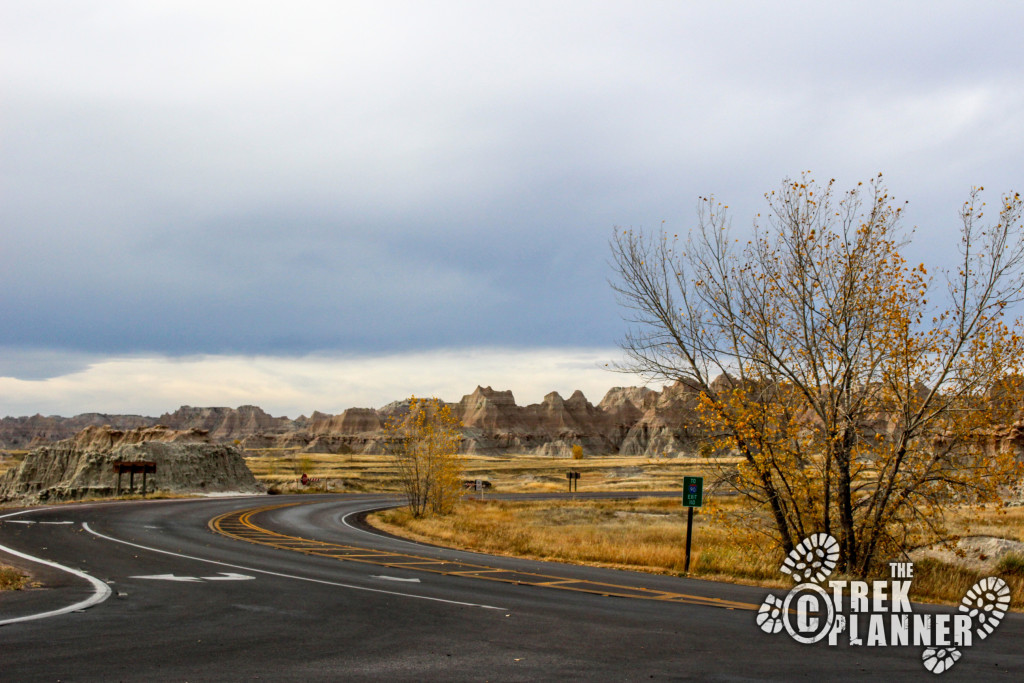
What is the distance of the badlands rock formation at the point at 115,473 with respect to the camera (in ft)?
173

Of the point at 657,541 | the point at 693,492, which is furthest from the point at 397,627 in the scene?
the point at 657,541

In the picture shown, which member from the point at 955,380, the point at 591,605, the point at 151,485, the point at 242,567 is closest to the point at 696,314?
the point at 955,380

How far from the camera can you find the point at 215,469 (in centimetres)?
5931

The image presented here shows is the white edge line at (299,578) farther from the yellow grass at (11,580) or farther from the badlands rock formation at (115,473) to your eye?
the badlands rock formation at (115,473)

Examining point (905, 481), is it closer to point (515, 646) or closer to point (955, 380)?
point (955, 380)

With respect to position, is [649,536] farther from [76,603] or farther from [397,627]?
[76,603]

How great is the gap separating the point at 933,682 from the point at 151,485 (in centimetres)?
5472

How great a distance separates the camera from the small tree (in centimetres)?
3859

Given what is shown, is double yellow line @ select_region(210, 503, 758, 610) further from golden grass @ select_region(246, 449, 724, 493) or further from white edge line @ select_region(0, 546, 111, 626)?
golden grass @ select_region(246, 449, 724, 493)

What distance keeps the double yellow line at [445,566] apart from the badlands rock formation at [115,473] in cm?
2796

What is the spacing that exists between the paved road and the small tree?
18.5 meters

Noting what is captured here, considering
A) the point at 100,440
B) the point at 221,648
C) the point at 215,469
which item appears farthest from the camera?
the point at 100,440

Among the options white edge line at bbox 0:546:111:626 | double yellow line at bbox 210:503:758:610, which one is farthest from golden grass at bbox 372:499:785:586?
white edge line at bbox 0:546:111:626
